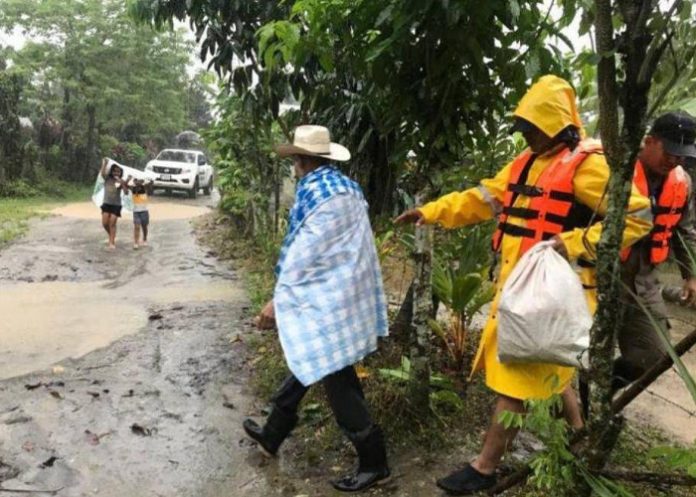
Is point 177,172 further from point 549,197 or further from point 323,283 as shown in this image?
point 549,197

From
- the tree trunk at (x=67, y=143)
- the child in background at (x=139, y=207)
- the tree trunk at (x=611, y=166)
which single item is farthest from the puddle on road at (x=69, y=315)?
the tree trunk at (x=67, y=143)

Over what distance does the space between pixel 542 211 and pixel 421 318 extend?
968 mm

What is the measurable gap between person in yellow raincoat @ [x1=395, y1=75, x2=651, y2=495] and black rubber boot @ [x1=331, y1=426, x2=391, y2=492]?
32 centimetres

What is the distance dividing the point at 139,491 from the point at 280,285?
4.17ft

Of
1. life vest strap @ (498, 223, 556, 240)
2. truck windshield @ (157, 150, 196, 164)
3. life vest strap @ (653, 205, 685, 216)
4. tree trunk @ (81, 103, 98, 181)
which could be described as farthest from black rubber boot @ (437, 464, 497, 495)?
tree trunk @ (81, 103, 98, 181)

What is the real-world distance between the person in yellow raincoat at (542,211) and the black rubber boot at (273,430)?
88 cm

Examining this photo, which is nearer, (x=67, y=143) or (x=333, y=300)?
(x=333, y=300)

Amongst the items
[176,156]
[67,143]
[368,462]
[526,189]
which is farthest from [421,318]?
[67,143]

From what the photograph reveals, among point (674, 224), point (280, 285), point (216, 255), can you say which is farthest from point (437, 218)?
point (216, 255)

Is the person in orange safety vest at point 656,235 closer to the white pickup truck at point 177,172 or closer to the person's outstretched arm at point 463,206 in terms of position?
the person's outstretched arm at point 463,206

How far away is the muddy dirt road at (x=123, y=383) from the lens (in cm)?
343

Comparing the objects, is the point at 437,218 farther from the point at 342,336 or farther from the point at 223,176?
the point at 223,176

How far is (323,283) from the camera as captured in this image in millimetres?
3105

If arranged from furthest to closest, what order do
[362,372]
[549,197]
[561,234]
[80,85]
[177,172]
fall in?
[80,85] < [177,172] < [362,372] < [549,197] < [561,234]
